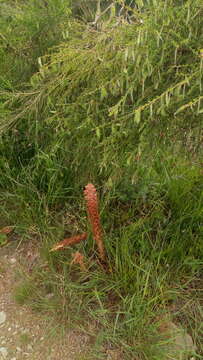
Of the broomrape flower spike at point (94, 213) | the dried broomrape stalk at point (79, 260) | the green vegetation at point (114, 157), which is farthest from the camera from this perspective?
the dried broomrape stalk at point (79, 260)

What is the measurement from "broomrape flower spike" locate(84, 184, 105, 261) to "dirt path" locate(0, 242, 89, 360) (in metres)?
0.52

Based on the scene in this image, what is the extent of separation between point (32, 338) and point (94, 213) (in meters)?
0.85

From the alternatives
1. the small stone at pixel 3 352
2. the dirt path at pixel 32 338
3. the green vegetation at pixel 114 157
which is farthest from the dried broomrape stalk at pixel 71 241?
the small stone at pixel 3 352

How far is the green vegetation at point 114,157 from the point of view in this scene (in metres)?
1.57

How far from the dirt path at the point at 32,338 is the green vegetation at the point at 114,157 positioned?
0.08 meters

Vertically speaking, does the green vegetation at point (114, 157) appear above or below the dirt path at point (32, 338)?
above

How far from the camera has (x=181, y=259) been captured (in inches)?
90.3

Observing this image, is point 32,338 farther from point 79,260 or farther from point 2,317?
point 79,260

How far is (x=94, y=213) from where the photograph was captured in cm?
202

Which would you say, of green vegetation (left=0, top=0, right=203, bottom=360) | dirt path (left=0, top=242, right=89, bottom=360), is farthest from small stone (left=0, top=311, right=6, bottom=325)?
green vegetation (left=0, top=0, right=203, bottom=360)

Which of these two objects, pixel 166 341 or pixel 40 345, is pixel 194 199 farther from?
pixel 40 345

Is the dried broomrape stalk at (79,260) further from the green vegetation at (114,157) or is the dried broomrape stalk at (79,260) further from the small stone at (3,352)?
the small stone at (3,352)

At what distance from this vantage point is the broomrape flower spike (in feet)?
6.39

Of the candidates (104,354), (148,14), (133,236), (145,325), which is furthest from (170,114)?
(104,354)
